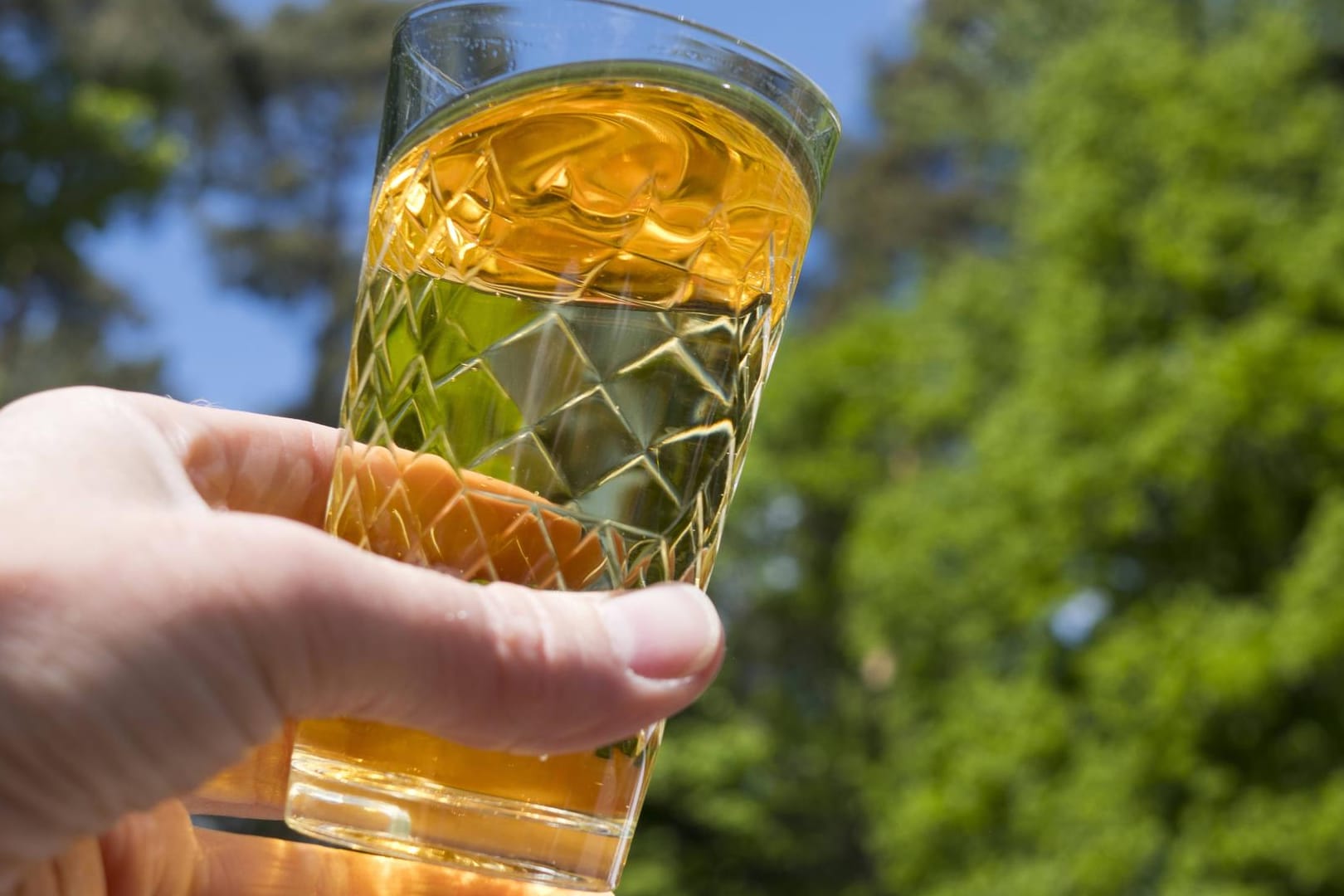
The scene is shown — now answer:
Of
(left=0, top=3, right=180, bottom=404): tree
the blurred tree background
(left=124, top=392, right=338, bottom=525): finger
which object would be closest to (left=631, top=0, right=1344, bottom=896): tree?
the blurred tree background

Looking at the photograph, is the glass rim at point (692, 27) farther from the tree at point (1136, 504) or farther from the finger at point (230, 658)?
the tree at point (1136, 504)

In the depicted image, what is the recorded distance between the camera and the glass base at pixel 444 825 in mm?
1163

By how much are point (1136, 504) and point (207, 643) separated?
11.4 meters

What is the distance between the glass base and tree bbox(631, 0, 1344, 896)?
9915 mm

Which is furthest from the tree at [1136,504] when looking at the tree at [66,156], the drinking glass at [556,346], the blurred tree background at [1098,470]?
the drinking glass at [556,346]

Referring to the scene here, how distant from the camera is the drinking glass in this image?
1.18 m

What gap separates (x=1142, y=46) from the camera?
13.2 m

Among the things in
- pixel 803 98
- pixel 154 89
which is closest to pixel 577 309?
pixel 803 98

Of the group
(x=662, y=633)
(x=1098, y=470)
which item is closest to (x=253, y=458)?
(x=662, y=633)

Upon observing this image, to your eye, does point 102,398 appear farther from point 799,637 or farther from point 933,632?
point 799,637

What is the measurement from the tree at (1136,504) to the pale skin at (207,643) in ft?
32.7

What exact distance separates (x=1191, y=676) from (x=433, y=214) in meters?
10.4

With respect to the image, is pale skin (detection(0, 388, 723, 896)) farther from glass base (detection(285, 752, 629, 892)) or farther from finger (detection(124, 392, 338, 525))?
finger (detection(124, 392, 338, 525))

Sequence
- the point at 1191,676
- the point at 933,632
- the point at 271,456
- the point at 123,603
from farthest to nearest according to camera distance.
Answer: the point at 933,632
the point at 1191,676
the point at 271,456
the point at 123,603
